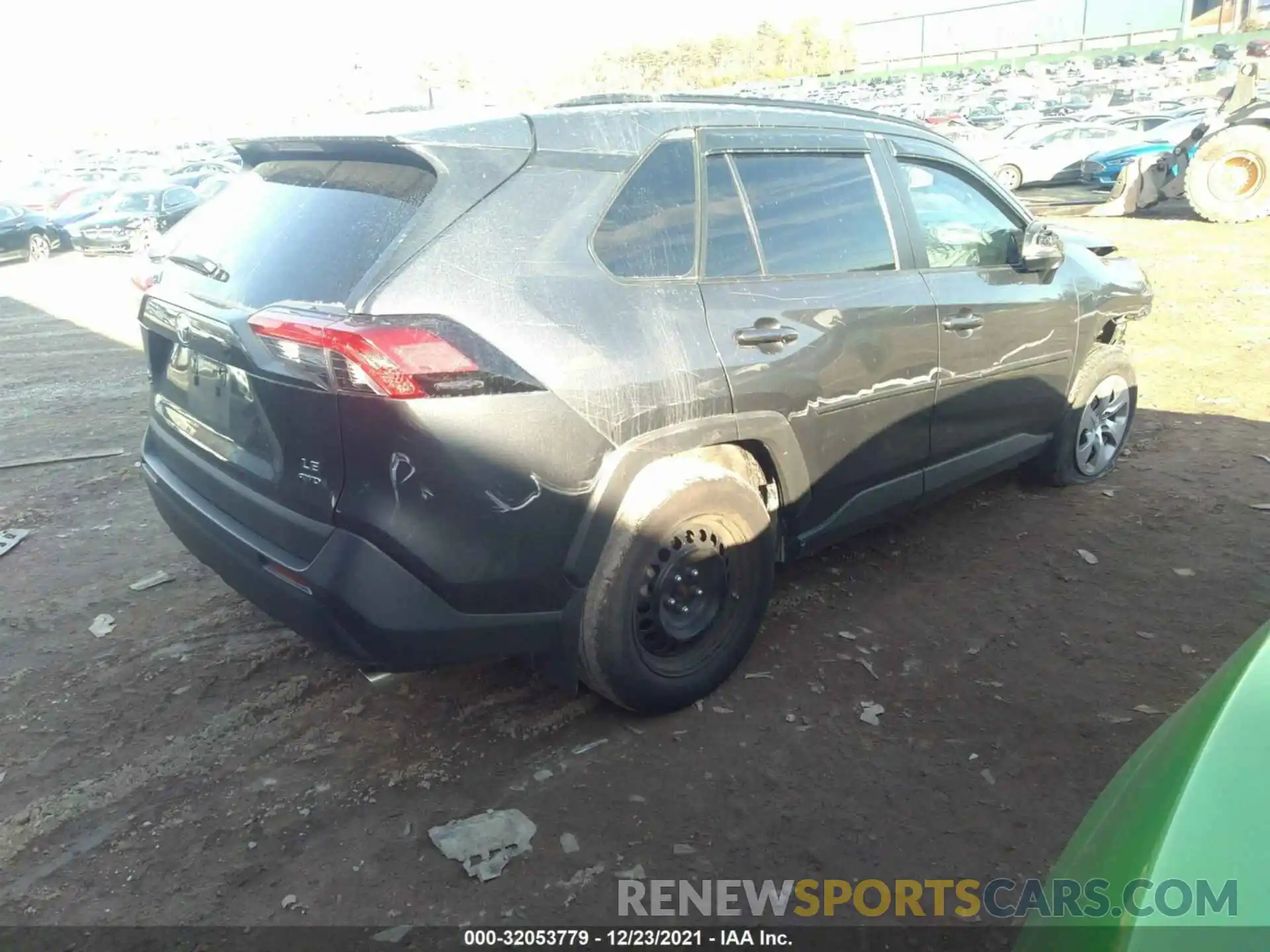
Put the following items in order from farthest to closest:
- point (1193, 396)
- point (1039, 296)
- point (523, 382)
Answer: point (1193, 396)
point (1039, 296)
point (523, 382)

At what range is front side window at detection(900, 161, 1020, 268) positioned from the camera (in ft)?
12.8

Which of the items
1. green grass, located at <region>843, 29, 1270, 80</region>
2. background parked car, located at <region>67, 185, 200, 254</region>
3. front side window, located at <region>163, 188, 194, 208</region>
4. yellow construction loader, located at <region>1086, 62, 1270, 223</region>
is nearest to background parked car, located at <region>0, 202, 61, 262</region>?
background parked car, located at <region>67, 185, 200, 254</region>

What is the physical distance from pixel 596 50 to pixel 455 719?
9179cm

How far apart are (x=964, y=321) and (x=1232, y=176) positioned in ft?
45.4

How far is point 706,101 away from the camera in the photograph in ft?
11.0

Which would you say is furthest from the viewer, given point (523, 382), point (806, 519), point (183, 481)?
point (806, 519)

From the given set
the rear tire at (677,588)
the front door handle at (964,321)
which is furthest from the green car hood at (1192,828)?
the front door handle at (964,321)

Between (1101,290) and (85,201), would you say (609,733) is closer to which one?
(1101,290)

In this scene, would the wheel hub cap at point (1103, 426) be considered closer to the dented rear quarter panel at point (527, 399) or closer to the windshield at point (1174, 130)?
the dented rear quarter panel at point (527, 399)

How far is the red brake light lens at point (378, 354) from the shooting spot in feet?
7.70

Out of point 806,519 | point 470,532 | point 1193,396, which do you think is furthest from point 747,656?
point 1193,396

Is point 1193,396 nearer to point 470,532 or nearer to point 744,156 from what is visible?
point 744,156

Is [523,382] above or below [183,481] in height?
above

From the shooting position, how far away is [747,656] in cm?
360
